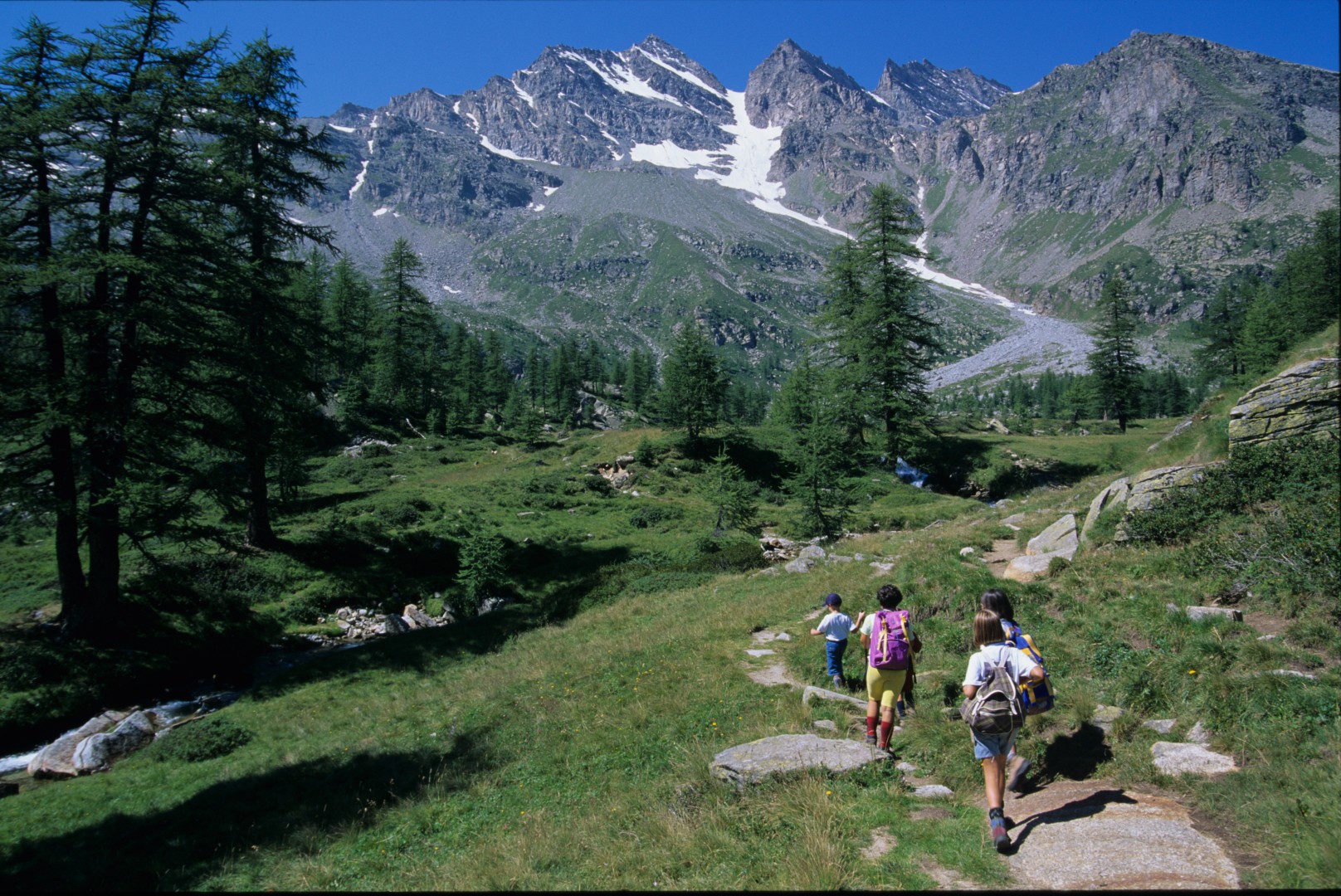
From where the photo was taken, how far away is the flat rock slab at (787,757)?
7219mm

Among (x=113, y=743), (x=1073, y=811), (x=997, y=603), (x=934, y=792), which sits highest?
(x=997, y=603)

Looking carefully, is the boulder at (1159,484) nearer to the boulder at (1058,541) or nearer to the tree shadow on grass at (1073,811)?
the boulder at (1058,541)

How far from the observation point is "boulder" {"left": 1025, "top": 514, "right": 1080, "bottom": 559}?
13664 mm

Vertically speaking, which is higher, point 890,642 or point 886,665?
point 890,642

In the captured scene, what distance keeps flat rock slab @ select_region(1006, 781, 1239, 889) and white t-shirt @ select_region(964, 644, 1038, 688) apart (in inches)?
53.8

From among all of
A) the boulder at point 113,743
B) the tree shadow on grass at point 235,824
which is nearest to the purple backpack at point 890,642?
the tree shadow on grass at point 235,824

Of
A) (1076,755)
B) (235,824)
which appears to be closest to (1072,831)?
(1076,755)

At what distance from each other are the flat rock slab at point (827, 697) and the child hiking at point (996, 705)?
332 cm

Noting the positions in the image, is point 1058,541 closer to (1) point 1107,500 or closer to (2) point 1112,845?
(1) point 1107,500

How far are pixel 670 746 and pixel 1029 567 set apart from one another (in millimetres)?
9042

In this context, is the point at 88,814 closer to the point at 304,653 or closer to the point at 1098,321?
the point at 304,653

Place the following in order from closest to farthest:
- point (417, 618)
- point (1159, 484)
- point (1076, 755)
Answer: point (1076, 755), point (1159, 484), point (417, 618)

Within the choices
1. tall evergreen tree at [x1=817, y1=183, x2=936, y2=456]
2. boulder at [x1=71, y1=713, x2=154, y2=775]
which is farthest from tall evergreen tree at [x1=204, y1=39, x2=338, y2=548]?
tall evergreen tree at [x1=817, y1=183, x2=936, y2=456]

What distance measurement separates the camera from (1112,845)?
5.36m
